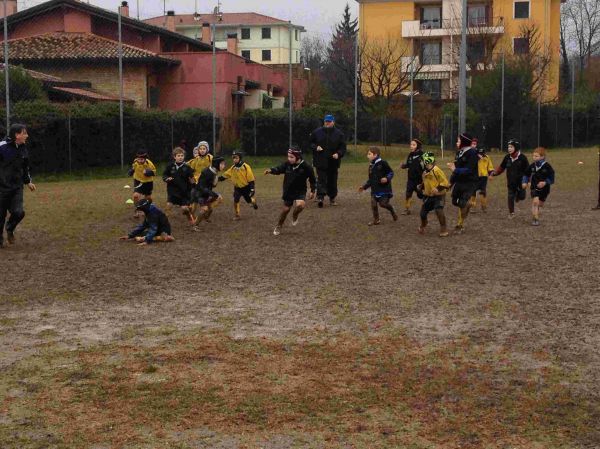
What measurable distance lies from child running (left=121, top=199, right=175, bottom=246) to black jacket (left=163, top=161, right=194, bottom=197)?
182 cm

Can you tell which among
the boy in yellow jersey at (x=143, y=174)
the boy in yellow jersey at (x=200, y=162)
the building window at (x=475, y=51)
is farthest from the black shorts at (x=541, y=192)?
the building window at (x=475, y=51)

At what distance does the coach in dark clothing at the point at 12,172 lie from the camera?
14031mm

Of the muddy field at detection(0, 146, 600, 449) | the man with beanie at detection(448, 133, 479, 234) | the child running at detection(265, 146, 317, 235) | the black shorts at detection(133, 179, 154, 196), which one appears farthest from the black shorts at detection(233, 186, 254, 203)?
the man with beanie at detection(448, 133, 479, 234)

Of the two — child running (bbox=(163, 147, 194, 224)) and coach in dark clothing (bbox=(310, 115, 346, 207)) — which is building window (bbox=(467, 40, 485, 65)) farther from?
child running (bbox=(163, 147, 194, 224))

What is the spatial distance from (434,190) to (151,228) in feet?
14.3

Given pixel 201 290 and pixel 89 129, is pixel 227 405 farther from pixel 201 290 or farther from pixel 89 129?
pixel 89 129

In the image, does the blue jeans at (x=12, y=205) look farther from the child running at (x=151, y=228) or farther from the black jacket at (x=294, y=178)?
the black jacket at (x=294, y=178)

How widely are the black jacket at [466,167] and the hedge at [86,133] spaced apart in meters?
14.9

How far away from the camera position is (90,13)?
1767 inches

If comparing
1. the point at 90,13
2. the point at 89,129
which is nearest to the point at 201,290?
the point at 89,129

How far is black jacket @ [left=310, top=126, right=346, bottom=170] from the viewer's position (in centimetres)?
2009

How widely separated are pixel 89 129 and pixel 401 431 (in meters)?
24.8

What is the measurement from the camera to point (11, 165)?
46.2 feet

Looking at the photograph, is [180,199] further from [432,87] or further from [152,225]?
[432,87]
